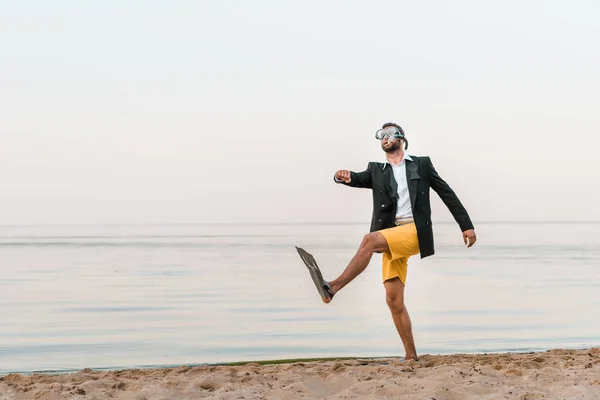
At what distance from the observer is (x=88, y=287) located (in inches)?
670

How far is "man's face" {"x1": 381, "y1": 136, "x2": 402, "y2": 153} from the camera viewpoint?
319 inches

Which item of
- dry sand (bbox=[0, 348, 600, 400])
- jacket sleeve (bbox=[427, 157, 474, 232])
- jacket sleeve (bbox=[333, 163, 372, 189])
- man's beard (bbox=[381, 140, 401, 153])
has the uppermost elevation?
man's beard (bbox=[381, 140, 401, 153])

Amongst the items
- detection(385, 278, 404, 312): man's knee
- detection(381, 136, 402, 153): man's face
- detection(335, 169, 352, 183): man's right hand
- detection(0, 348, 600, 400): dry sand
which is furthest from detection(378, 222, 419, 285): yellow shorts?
detection(0, 348, 600, 400): dry sand

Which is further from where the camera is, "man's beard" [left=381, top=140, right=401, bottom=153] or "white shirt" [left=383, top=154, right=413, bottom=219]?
"man's beard" [left=381, top=140, right=401, bottom=153]

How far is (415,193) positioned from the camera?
312 inches

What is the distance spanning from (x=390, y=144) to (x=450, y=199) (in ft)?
2.41

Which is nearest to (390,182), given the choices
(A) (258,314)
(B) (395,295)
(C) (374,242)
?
(C) (374,242)

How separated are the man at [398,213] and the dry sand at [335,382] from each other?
74 centimetres

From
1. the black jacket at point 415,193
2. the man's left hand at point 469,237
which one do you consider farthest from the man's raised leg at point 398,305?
the man's left hand at point 469,237

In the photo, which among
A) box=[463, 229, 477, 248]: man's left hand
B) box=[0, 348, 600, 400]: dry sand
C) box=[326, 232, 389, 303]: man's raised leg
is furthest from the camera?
box=[463, 229, 477, 248]: man's left hand

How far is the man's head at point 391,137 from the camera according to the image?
8109mm

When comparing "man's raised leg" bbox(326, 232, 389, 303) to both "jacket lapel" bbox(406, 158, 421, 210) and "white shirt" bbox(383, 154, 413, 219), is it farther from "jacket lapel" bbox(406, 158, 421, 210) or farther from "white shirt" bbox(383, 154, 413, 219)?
"jacket lapel" bbox(406, 158, 421, 210)

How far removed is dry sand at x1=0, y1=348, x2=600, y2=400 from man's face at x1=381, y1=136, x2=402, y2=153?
1.89 meters

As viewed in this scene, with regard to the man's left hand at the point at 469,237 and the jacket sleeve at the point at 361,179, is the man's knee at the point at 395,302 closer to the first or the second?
the man's left hand at the point at 469,237
